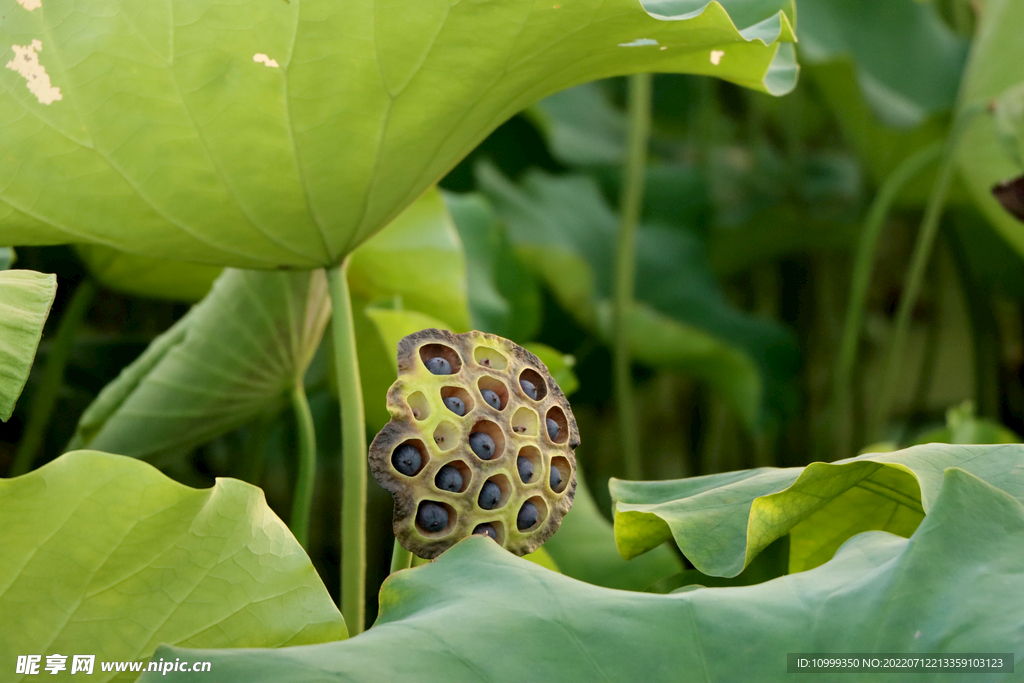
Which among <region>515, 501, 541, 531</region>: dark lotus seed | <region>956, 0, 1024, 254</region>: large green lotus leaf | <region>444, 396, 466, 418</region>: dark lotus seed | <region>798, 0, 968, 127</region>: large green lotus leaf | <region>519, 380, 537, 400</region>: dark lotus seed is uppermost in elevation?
<region>798, 0, 968, 127</region>: large green lotus leaf

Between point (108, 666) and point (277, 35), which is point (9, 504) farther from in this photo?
point (277, 35)

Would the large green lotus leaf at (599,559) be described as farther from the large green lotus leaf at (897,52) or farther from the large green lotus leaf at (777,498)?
the large green lotus leaf at (897,52)

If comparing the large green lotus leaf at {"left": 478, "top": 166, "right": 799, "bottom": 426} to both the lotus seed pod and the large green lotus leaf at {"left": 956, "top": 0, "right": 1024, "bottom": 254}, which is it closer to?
the large green lotus leaf at {"left": 956, "top": 0, "right": 1024, "bottom": 254}

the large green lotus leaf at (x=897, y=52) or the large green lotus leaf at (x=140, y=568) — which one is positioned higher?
the large green lotus leaf at (x=897, y=52)

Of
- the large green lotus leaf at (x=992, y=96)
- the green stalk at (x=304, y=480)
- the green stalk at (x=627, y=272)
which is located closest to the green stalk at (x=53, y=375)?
the green stalk at (x=304, y=480)

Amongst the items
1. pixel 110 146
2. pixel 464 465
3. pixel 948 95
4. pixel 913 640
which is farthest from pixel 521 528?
pixel 948 95

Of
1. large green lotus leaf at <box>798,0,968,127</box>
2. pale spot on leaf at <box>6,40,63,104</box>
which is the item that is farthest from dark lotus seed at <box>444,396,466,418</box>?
large green lotus leaf at <box>798,0,968,127</box>

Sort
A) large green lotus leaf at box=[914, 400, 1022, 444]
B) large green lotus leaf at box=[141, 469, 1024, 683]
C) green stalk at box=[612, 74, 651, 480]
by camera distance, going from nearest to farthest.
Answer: large green lotus leaf at box=[141, 469, 1024, 683], large green lotus leaf at box=[914, 400, 1022, 444], green stalk at box=[612, 74, 651, 480]
